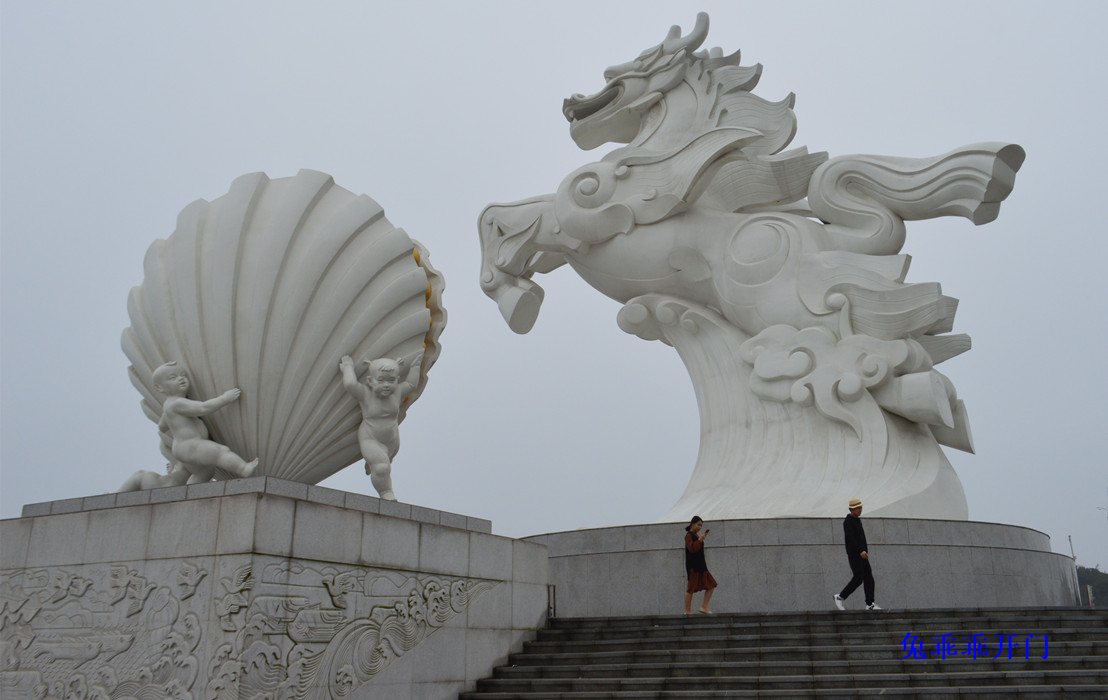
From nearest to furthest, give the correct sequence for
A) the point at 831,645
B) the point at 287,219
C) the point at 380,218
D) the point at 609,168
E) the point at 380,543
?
the point at 380,543 < the point at 831,645 < the point at 287,219 < the point at 380,218 < the point at 609,168

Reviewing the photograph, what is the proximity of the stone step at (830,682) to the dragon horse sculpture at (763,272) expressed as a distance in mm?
4805

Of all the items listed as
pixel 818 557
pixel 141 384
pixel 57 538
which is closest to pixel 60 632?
pixel 57 538

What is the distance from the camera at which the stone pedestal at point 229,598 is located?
5.36m

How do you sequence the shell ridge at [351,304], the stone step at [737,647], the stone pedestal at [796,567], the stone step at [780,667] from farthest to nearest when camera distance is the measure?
the stone pedestal at [796,567], the shell ridge at [351,304], the stone step at [737,647], the stone step at [780,667]

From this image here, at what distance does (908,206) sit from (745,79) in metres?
3.01

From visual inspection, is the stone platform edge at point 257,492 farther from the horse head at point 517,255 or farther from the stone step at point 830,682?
the horse head at point 517,255

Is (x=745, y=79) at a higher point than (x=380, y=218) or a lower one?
higher

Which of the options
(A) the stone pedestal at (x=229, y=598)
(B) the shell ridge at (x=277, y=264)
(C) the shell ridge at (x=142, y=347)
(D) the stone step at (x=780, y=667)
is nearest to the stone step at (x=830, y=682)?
(D) the stone step at (x=780, y=667)

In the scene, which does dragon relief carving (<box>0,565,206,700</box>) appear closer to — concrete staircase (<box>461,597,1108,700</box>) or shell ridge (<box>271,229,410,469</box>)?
shell ridge (<box>271,229,410,469</box>)

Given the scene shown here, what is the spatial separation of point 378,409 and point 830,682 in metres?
4.02

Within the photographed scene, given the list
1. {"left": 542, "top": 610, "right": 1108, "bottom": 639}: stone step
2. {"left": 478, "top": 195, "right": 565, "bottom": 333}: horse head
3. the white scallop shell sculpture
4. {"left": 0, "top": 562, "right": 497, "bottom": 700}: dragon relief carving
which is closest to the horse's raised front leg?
{"left": 478, "top": 195, "right": 565, "bottom": 333}: horse head

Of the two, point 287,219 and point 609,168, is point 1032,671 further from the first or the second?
point 609,168

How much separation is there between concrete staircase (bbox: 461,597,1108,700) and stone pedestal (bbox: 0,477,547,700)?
929mm

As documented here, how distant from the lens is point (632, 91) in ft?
45.0
